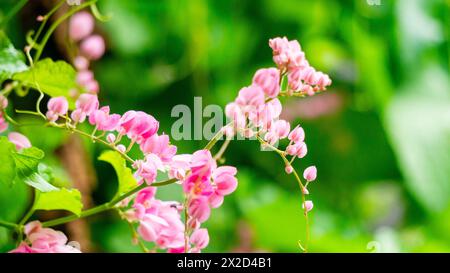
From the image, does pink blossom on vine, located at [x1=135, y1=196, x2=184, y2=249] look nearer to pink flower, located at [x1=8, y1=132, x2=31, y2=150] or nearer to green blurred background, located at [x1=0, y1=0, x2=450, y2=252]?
pink flower, located at [x1=8, y1=132, x2=31, y2=150]

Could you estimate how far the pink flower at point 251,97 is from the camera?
0.33 m

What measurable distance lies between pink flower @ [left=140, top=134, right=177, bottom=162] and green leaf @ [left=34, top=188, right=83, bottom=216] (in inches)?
2.2

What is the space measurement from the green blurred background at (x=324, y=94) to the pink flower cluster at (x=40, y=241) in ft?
2.03

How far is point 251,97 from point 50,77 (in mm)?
157

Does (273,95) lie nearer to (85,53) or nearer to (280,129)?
(280,129)

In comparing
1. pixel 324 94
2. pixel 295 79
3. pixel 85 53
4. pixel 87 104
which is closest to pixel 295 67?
pixel 295 79

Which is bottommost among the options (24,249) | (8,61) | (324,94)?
(24,249)

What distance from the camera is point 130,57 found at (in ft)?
3.77

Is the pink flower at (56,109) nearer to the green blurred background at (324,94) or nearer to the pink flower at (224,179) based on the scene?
the pink flower at (224,179)

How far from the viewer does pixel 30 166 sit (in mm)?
Result: 386

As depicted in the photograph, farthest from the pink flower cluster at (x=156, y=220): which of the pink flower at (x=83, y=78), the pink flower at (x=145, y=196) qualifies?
the pink flower at (x=83, y=78)

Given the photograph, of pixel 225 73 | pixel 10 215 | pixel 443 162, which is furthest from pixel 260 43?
pixel 10 215
